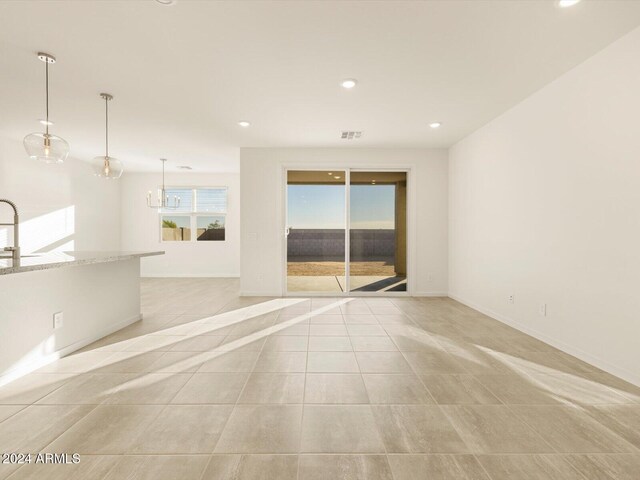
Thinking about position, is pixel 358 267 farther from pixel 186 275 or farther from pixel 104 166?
pixel 186 275

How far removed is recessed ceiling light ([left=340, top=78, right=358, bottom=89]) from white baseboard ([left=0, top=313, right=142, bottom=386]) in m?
3.56

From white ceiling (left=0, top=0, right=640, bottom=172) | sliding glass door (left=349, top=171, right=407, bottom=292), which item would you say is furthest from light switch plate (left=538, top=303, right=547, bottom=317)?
sliding glass door (left=349, top=171, right=407, bottom=292)

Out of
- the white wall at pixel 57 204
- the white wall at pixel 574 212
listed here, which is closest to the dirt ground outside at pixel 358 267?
A: the white wall at pixel 574 212

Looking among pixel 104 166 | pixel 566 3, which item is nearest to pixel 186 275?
pixel 104 166

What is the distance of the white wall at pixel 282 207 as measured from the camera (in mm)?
5379

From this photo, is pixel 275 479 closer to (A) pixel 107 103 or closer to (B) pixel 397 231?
(A) pixel 107 103

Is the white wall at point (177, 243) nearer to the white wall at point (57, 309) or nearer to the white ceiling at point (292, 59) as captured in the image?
the white ceiling at point (292, 59)

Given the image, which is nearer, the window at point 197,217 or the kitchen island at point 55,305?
the kitchen island at point 55,305

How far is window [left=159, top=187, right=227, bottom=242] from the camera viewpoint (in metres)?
7.93

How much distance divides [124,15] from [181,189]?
6162 mm

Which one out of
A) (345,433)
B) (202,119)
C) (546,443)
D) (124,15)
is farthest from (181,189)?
(546,443)

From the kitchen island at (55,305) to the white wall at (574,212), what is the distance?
417 centimetres

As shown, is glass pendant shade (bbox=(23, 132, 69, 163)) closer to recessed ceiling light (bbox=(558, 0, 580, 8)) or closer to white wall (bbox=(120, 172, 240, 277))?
recessed ceiling light (bbox=(558, 0, 580, 8))

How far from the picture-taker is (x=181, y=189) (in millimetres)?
7945
